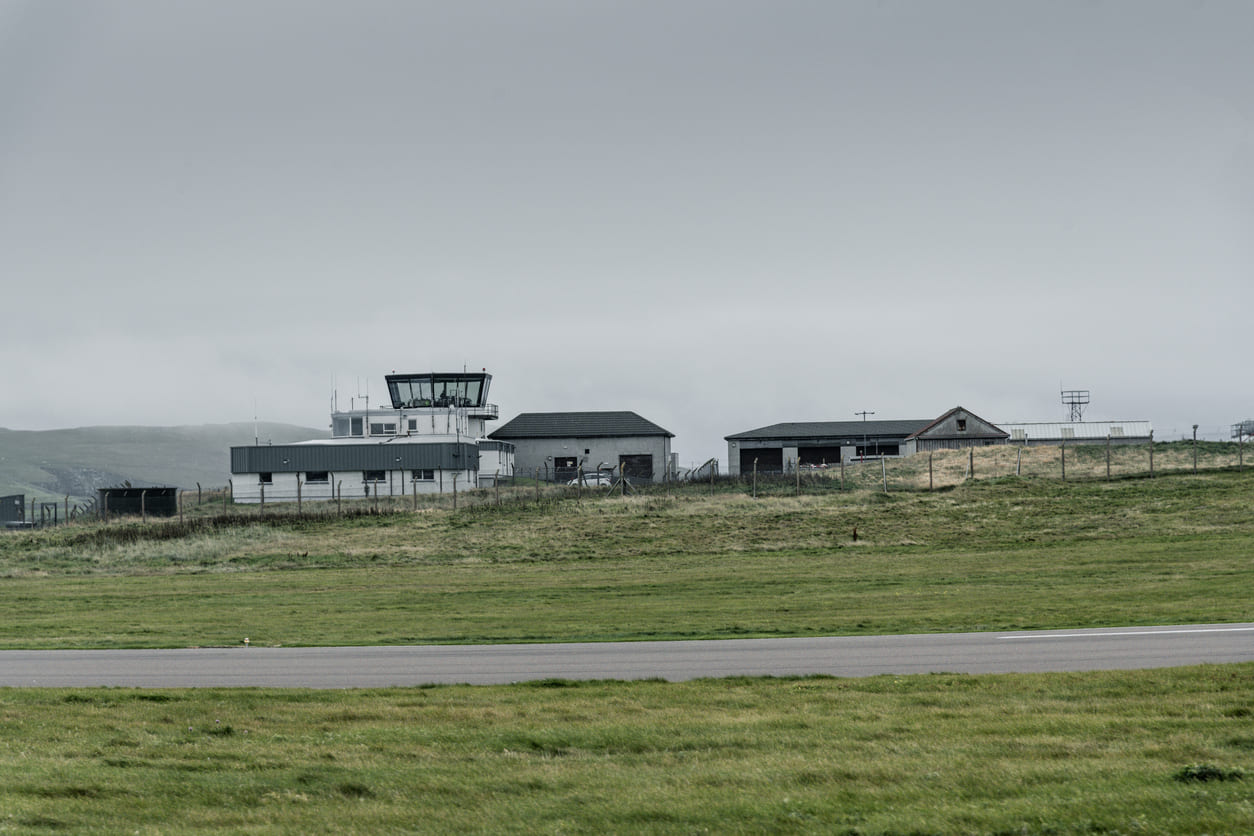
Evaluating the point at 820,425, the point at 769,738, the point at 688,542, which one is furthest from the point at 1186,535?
the point at 820,425

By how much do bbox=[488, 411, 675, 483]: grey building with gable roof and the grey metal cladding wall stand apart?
54.5 feet

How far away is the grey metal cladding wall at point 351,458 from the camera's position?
86.2m

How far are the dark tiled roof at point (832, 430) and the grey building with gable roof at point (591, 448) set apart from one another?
9.81m

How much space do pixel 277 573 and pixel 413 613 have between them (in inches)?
716

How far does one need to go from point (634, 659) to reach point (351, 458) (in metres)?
69.9

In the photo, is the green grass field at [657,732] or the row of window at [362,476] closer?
the green grass field at [657,732]

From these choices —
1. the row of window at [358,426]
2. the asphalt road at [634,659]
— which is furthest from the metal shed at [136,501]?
the asphalt road at [634,659]

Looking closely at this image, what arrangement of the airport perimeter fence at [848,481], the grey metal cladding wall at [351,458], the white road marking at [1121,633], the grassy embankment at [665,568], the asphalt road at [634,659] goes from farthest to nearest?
the grey metal cladding wall at [351,458] → the airport perimeter fence at [848,481] → the grassy embankment at [665,568] → the white road marking at [1121,633] → the asphalt road at [634,659]

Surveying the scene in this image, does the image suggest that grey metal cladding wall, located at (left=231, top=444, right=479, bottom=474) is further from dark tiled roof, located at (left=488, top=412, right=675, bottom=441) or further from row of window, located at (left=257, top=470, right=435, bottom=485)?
dark tiled roof, located at (left=488, top=412, right=675, bottom=441)

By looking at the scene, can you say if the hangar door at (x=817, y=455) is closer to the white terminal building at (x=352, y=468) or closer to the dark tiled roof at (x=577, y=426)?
the dark tiled roof at (x=577, y=426)

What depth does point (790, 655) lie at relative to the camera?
19422 mm

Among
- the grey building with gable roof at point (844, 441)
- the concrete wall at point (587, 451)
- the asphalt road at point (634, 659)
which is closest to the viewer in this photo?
the asphalt road at point (634, 659)

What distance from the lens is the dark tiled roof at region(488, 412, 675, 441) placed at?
103 m

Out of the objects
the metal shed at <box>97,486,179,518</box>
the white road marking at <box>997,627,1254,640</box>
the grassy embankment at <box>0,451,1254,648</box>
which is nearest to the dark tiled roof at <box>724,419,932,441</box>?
the grassy embankment at <box>0,451,1254,648</box>
